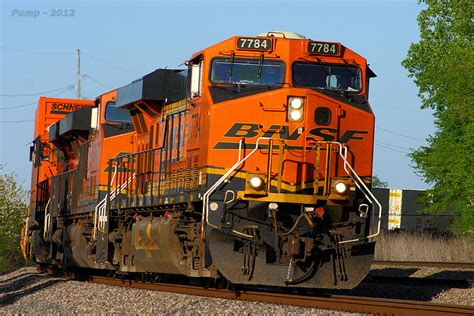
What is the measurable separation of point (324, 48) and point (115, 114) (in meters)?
7.69

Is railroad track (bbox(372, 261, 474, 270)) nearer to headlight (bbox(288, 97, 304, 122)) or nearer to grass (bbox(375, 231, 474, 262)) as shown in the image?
grass (bbox(375, 231, 474, 262))

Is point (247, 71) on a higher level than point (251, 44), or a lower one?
lower

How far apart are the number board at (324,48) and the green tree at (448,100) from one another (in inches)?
657

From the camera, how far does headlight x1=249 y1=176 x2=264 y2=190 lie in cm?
1449

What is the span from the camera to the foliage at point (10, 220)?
37.9 m

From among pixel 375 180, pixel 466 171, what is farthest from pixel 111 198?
pixel 375 180

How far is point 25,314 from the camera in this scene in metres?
12.1

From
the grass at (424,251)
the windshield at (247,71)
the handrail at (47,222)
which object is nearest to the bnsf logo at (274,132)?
the windshield at (247,71)

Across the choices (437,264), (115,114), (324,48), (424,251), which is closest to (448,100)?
(424,251)

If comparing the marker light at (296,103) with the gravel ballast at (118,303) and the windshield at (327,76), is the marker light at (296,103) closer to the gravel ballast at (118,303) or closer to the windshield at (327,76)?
the windshield at (327,76)

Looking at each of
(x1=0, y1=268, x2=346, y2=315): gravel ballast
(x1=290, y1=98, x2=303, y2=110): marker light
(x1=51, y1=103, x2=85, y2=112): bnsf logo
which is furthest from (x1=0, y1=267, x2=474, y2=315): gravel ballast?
(x1=51, y1=103, x2=85, y2=112): bnsf logo

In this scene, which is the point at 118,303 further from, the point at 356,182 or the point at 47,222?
the point at 47,222

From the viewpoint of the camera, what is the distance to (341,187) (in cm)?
1467

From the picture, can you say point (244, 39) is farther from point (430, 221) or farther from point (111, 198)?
point (430, 221)
